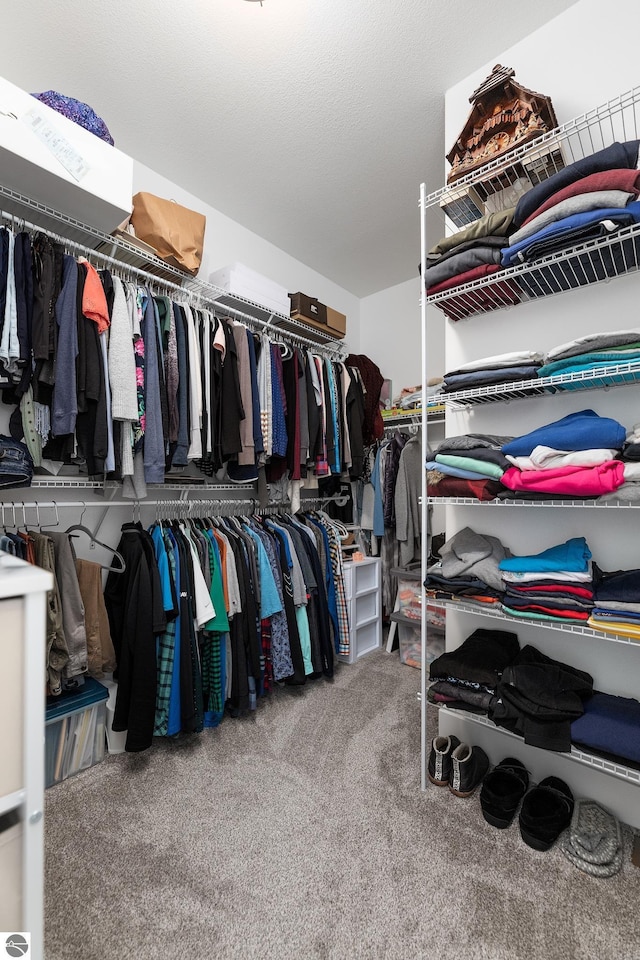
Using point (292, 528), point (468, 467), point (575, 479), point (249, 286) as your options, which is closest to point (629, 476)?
point (575, 479)

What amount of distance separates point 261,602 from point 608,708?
147 cm

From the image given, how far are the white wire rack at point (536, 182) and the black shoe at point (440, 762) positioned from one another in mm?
1712

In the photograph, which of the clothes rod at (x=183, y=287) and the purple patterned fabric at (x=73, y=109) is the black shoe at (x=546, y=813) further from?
A: the purple patterned fabric at (x=73, y=109)

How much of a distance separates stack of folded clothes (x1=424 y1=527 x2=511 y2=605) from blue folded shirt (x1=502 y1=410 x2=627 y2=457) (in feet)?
1.26

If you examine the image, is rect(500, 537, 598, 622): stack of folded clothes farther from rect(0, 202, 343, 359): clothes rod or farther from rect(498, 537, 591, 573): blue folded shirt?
rect(0, 202, 343, 359): clothes rod

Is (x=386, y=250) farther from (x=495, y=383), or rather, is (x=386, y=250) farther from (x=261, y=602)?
(x=261, y=602)

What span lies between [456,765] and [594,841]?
1.42 feet

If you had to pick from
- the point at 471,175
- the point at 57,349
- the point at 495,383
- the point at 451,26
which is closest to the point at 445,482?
the point at 495,383

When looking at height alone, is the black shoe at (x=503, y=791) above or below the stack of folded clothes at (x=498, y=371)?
below

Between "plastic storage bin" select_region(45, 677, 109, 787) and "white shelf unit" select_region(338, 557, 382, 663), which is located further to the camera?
"white shelf unit" select_region(338, 557, 382, 663)

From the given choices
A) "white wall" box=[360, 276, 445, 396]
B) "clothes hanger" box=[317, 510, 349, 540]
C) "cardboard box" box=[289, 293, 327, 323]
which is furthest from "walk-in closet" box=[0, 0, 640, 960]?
"white wall" box=[360, 276, 445, 396]

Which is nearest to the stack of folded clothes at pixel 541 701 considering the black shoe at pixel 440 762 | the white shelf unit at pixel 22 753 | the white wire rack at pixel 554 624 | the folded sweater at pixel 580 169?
the white wire rack at pixel 554 624

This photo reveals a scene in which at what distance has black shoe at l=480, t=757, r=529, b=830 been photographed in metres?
1.46

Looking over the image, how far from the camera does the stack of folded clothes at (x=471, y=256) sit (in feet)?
4.93
